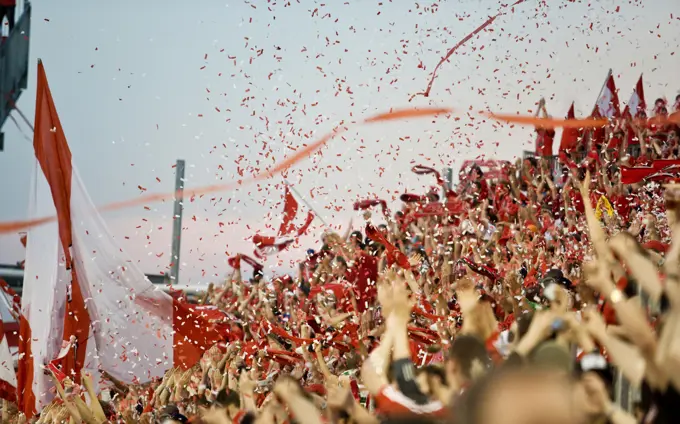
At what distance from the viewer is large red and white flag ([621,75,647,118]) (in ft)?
24.1

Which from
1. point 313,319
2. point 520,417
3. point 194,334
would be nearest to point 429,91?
point 313,319

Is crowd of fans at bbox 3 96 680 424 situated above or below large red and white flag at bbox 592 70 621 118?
below

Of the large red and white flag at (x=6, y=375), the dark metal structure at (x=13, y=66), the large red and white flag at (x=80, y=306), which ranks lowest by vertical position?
the large red and white flag at (x=6, y=375)

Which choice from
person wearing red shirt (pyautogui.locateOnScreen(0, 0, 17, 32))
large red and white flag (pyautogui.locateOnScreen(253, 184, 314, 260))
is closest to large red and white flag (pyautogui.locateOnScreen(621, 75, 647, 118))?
large red and white flag (pyautogui.locateOnScreen(253, 184, 314, 260))

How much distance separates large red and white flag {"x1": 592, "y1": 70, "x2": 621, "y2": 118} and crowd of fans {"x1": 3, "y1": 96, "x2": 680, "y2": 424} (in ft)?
1.62

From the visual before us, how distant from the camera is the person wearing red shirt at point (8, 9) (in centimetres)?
1100

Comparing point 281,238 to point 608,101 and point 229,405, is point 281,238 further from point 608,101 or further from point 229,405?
point 229,405

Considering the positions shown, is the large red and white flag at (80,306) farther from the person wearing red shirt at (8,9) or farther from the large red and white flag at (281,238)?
the person wearing red shirt at (8,9)

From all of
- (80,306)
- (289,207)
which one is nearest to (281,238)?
(289,207)

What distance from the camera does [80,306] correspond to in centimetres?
628

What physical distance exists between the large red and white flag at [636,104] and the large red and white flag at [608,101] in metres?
0.13

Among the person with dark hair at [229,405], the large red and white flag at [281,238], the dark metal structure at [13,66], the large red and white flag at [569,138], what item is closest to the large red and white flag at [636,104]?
the large red and white flag at [569,138]

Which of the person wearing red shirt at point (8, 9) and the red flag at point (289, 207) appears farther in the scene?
the person wearing red shirt at point (8, 9)

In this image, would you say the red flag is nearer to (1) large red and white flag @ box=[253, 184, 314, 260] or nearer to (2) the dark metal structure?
(1) large red and white flag @ box=[253, 184, 314, 260]
